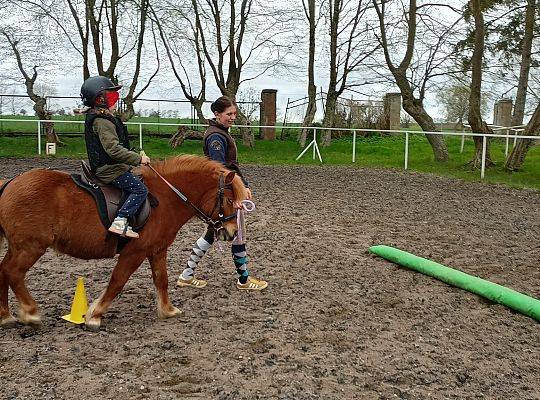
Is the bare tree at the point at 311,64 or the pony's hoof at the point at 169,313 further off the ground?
the bare tree at the point at 311,64

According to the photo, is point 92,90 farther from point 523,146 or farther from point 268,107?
point 268,107

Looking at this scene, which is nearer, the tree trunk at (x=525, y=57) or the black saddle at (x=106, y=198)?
the black saddle at (x=106, y=198)

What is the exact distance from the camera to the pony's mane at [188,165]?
5043 mm

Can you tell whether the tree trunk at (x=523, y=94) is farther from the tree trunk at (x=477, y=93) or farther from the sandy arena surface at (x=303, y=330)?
the sandy arena surface at (x=303, y=330)

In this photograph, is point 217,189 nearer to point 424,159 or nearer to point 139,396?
point 139,396

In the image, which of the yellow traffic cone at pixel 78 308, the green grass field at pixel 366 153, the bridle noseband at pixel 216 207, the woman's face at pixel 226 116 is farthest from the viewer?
the green grass field at pixel 366 153

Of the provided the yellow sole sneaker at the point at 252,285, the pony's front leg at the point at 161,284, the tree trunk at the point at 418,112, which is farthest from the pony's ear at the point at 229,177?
the tree trunk at the point at 418,112

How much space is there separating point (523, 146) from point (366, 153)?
7.83m

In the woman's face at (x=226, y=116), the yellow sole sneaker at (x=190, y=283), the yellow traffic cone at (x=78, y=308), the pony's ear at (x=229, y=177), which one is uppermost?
the woman's face at (x=226, y=116)

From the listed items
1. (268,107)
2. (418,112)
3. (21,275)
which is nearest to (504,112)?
(418,112)

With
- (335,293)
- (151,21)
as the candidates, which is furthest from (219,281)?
(151,21)

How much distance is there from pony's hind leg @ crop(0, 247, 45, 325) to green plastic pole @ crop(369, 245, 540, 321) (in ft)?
13.0

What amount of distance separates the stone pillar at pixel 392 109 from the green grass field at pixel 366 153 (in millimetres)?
1091

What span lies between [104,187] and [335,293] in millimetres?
2488
